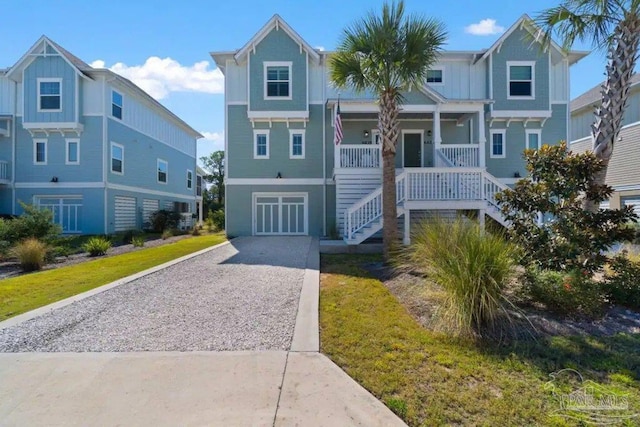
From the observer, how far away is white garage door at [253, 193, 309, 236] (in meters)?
17.5

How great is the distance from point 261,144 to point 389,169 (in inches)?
380

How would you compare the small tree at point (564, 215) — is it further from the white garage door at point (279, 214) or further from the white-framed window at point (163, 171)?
the white-framed window at point (163, 171)

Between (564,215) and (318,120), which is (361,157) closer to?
(318,120)

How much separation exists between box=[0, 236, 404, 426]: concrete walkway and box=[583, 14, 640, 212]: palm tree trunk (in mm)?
5791

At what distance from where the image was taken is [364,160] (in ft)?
47.9

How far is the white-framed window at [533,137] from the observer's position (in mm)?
17578

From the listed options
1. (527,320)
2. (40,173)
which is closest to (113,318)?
(527,320)

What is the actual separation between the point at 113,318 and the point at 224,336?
2.05m

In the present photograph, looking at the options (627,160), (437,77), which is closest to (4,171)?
(437,77)

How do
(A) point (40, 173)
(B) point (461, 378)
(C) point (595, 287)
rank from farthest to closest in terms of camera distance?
(A) point (40, 173) → (C) point (595, 287) → (B) point (461, 378)

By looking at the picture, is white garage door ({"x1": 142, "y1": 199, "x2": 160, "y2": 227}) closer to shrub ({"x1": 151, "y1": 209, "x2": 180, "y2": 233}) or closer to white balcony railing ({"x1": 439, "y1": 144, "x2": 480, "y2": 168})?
shrub ({"x1": 151, "y1": 209, "x2": 180, "y2": 233})

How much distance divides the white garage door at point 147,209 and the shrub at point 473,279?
23728 mm

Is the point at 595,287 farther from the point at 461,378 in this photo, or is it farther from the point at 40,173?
the point at 40,173

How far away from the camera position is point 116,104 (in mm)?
20812
